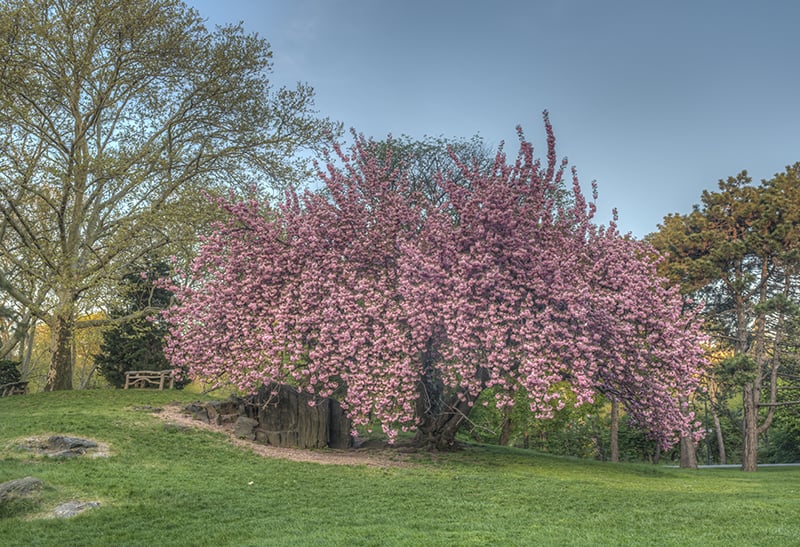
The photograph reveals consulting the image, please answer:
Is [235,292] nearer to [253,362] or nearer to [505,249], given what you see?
[253,362]

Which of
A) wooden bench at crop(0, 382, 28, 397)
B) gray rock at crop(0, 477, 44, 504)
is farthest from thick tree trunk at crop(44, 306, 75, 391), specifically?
gray rock at crop(0, 477, 44, 504)

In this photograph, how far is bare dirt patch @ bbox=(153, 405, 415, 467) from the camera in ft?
63.4

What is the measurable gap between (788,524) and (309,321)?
12.9 meters

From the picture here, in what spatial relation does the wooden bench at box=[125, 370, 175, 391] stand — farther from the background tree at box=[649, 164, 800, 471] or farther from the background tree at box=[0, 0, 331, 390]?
the background tree at box=[649, 164, 800, 471]

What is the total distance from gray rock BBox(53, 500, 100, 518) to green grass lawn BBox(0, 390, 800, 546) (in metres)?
0.22

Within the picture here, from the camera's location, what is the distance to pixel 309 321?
748 inches

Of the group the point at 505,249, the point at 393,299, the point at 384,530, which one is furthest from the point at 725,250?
the point at 384,530

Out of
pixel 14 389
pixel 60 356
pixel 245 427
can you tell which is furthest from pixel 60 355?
pixel 245 427

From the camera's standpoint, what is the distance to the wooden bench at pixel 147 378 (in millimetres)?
→ 33756

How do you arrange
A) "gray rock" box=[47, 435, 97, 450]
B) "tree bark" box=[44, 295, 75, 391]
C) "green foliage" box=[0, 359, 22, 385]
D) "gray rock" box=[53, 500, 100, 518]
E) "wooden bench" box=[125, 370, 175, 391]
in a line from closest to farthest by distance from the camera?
1. "gray rock" box=[53, 500, 100, 518]
2. "gray rock" box=[47, 435, 97, 450]
3. "tree bark" box=[44, 295, 75, 391]
4. "wooden bench" box=[125, 370, 175, 391]
5. "green foliage" box=[0, 359, 22, 385]

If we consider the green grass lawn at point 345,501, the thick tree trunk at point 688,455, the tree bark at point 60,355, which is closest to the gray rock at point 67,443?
the green grass lawn at point 345,501

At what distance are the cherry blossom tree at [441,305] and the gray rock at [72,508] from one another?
7487 millimetres

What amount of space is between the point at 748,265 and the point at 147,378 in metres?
32.3

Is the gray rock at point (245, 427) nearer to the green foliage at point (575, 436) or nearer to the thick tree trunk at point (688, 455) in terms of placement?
the green foliage at point (575, 436)
